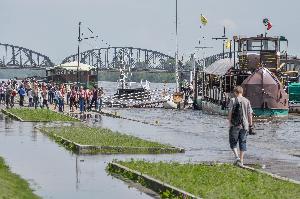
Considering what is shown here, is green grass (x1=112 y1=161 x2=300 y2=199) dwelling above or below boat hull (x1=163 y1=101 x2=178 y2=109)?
above

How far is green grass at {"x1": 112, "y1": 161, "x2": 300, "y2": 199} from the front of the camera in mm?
16406

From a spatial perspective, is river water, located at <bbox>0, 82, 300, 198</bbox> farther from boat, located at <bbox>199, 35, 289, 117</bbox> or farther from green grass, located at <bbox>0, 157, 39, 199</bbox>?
boat, located at <bbox>199, 35, 289, 117</bbox>

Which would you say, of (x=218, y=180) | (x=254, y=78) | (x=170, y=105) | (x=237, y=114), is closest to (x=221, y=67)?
(x=254, y=78)

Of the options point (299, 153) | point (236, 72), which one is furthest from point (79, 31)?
point (299, 153)

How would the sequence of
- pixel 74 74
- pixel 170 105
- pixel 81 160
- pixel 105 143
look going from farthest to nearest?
pixel 74 74 → pixel 170 105 → pixel 105 143 → pixel 81 160

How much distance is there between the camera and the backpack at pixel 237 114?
22.1 meters

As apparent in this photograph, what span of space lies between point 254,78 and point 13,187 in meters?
48.5

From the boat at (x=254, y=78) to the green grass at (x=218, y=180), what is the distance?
→ 42.8 metres

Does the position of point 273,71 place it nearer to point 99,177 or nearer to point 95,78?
point 95,78

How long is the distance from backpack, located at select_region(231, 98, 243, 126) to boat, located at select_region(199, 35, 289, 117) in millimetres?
41460

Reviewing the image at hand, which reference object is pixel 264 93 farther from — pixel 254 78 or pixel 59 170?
pixel 59 170

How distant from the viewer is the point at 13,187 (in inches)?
664

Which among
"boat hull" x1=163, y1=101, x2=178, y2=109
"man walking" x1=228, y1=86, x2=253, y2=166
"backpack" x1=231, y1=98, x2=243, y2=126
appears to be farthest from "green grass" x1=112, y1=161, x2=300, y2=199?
"boat hull" x1=163, y1=101, x2=178, y2=109

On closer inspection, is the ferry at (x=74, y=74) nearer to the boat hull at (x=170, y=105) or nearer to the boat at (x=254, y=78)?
the boat hull at (x=170, y=105)
